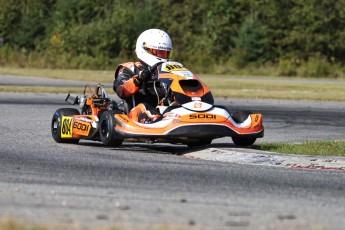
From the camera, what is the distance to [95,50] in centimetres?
5241

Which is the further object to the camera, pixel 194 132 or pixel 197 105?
pixel 197 105

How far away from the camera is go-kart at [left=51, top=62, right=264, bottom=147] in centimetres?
1277

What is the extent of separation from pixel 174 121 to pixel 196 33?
44456 millimetres

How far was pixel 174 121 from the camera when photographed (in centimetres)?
1274

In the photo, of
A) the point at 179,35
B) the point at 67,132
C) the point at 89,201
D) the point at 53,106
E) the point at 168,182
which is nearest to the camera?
the point at 89,201

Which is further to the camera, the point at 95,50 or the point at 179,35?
the point at 179,35

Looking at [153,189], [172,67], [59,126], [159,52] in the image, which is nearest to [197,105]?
[172,67]

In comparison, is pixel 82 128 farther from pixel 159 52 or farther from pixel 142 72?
pixel 159 52

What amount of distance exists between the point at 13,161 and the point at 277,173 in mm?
2943

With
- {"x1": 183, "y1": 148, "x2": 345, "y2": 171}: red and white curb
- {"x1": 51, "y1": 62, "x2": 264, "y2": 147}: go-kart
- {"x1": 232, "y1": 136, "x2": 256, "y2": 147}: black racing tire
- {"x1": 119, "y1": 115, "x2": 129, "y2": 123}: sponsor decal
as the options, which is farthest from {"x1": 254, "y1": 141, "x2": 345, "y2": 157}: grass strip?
{"x1": 119, "y1": 115, "x2": 129, "y2": 123}: sponsor decal

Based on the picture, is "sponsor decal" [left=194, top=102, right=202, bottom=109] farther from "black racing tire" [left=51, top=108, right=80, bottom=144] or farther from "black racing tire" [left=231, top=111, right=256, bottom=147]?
"black racing tire" [left=51, top=108, right=80, bottom=144]

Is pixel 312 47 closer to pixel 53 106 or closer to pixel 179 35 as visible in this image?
pixel 179 35

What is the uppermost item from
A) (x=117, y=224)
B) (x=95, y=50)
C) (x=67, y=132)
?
(x=117, y=224)

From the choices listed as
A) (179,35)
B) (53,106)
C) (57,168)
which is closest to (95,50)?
(179,35)
